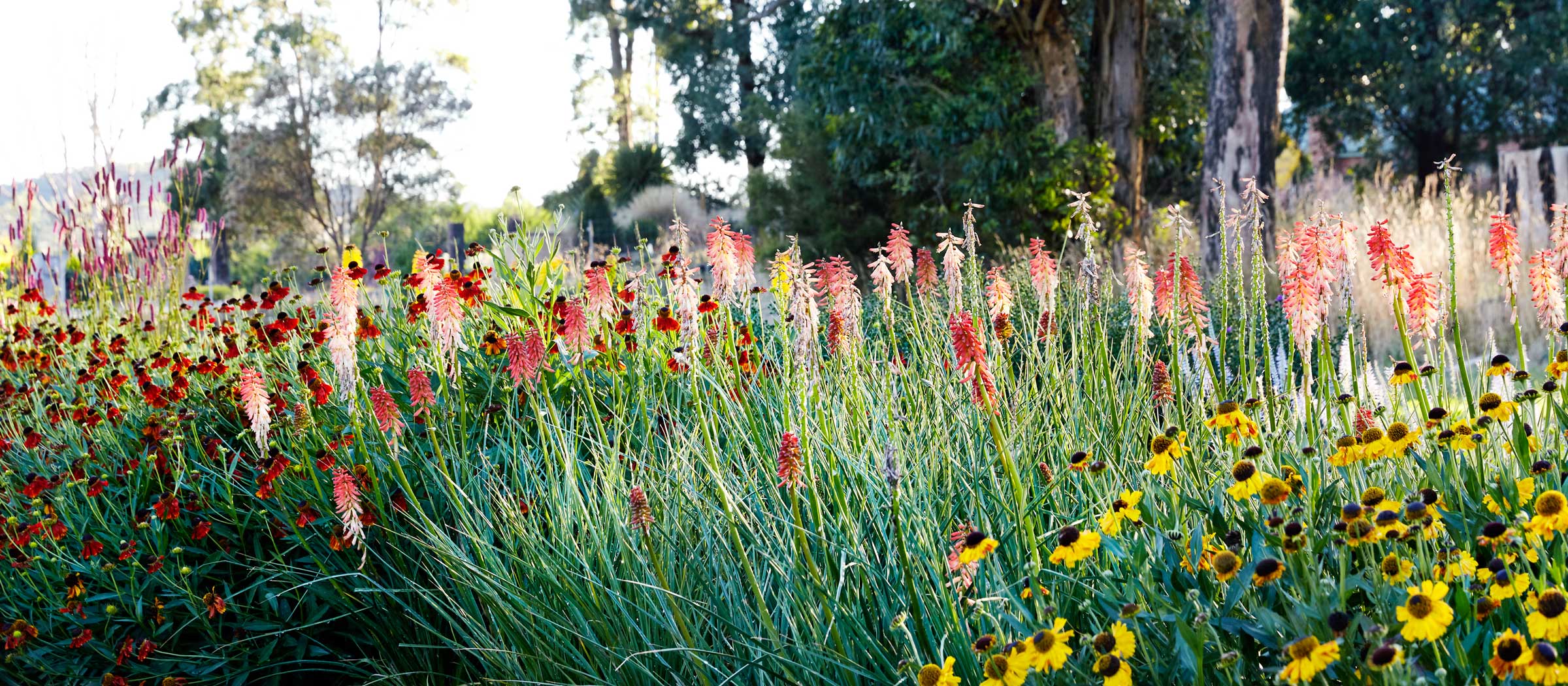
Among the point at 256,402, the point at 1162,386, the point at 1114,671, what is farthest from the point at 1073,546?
the point at 256,402

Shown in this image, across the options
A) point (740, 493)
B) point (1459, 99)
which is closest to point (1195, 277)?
point (740, 493)

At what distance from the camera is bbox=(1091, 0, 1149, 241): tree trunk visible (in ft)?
38.0

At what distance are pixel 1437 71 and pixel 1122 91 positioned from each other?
32.9ft

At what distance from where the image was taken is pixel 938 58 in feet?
37.6

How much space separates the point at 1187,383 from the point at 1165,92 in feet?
33.5

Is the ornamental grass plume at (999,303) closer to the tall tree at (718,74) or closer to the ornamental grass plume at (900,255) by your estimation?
the ornamental grass plume at (900,255)

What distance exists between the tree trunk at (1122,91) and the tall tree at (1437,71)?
947 centimetres

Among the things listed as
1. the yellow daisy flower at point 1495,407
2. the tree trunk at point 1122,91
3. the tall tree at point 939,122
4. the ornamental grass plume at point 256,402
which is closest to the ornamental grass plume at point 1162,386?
the yellow daisy flower at point 1495,407

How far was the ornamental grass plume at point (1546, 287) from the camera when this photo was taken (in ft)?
7.29

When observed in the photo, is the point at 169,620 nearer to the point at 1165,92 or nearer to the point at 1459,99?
the point at 1165,92

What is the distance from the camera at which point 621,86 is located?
27.5 meters

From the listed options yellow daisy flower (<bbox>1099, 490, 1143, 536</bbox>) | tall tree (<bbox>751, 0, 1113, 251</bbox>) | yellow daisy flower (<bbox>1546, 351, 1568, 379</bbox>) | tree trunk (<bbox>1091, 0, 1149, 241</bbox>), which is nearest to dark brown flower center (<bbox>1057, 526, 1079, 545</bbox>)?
yellow daisy flower (<bbox>1099, 490, 1143, 536</bbox>)

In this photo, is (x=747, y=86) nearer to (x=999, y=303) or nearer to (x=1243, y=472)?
(x=999, y=303)

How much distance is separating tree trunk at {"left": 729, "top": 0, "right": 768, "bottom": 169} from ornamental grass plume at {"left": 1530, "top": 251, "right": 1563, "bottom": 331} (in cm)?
1909
